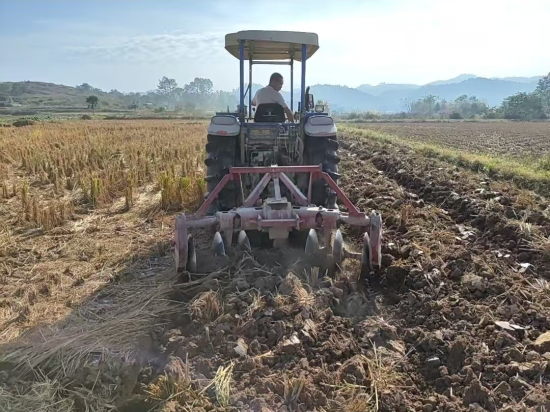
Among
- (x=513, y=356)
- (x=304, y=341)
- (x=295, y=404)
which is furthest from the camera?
(x=304, y=341)

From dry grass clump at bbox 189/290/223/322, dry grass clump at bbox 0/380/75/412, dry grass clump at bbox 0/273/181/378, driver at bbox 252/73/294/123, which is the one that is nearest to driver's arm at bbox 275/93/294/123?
driver at bbox 252/73/294/123

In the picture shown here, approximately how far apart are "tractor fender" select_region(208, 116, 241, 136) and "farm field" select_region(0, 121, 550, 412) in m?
1.19

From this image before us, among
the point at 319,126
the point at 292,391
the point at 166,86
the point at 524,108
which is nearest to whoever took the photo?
the point at 292,391

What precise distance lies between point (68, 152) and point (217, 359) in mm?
9414

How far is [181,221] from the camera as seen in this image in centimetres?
389

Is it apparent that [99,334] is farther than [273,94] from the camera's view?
No

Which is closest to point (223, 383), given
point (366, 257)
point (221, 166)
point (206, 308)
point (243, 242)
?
point (206, 308)

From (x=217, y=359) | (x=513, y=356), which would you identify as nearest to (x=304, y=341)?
(x=217, y=359)

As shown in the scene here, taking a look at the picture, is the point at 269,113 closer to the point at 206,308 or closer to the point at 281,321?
the point at 206,308

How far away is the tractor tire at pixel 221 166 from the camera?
16.5 ft

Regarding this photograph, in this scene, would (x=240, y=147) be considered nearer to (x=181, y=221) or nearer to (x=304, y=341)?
(x=181, y=221)

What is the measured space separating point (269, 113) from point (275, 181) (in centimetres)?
140

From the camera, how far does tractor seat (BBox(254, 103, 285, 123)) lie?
5.40m

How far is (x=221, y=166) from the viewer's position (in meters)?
5.07
